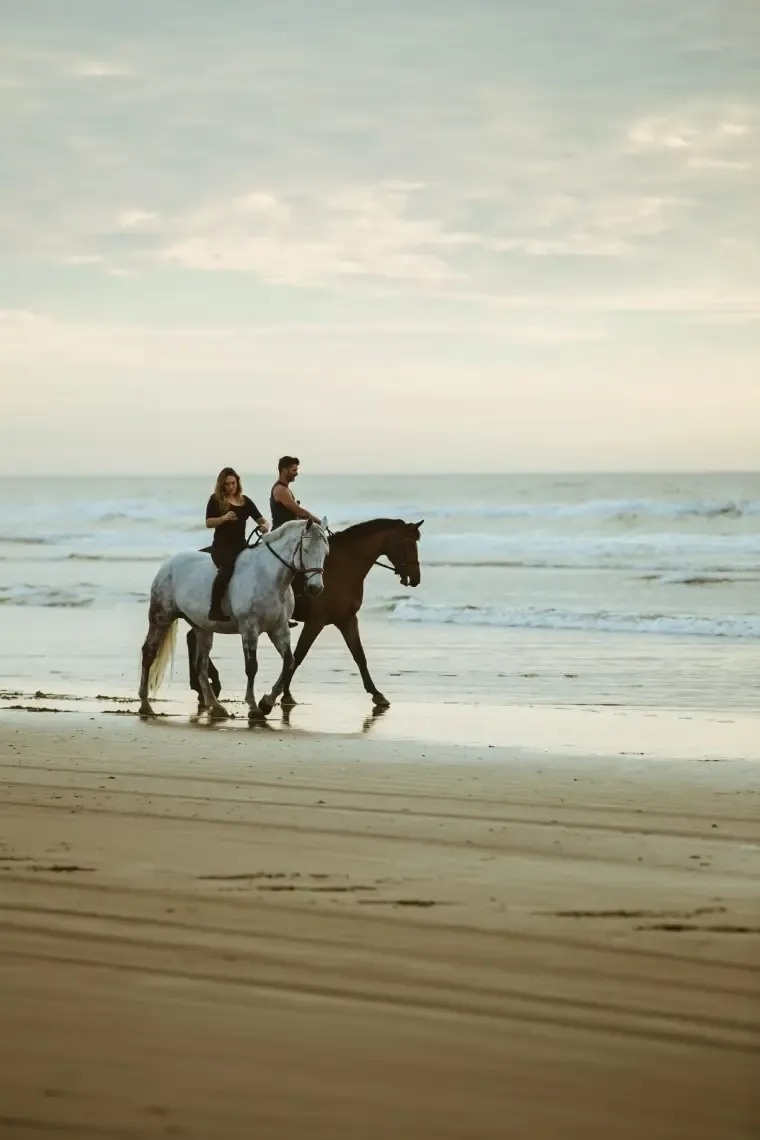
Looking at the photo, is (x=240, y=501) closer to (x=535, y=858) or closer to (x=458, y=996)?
(x=535, y=858)

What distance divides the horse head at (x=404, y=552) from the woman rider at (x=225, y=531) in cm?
108

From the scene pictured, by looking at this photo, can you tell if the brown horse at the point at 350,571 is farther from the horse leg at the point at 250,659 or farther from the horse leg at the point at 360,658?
the horse leg at the point at 250,659

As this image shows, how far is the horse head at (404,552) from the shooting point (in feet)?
36.0

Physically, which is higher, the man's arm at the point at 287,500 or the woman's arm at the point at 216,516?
the man's arm at the point at 287,500

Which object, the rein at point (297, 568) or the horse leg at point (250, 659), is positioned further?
the rein at point (297, 568)

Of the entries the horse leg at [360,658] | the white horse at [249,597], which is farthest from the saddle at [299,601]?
the horse leg at [360,658]

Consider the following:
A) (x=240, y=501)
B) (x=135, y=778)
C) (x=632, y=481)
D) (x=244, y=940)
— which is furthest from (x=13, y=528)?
(x=244, y=940)

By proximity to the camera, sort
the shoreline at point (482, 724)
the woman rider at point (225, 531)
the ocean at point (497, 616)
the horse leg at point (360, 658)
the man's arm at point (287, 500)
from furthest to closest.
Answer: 1. the ocean at point (497, 616)
2. the man's arm at point (287, 500)
3. the horse leg at point (360, 658)
4. the woman rider at point (225, 531)
5. the shoreline at point (482, 724)

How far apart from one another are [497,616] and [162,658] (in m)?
7.48

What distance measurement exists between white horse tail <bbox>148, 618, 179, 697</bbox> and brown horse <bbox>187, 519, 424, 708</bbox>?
0.14m

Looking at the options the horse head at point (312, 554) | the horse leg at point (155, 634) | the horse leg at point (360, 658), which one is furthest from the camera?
the horse leg at point (155, 634)

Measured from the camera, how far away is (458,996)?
3.61 metres

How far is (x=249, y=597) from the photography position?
1030 cm

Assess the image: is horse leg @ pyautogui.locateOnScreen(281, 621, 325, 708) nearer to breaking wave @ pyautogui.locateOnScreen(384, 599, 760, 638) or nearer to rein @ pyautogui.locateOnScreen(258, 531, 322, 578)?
rein @ pyautogui.locateOnScreen(258, 531, 322, 578)
